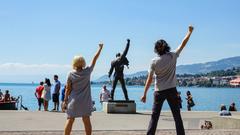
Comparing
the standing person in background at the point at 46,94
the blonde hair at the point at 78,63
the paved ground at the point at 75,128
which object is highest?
the blonde hair at the point at 78,63

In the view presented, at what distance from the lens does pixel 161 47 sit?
31.6 feet

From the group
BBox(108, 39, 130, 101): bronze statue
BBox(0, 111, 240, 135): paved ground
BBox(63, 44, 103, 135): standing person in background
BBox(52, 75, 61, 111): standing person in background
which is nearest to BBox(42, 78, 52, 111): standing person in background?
BBox(52, 75, 61, 111): standing person in background

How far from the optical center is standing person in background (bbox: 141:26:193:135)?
31.2 ft

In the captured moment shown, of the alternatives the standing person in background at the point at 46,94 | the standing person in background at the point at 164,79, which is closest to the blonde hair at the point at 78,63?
the standing person in background at the point at 164,79

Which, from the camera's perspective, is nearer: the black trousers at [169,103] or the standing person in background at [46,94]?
the black trousers at [169,103]

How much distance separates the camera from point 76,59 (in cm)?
949

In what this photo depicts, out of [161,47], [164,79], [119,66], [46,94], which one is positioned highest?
[161,47]

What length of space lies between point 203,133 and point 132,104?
910 centimetres

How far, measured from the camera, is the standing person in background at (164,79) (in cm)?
952

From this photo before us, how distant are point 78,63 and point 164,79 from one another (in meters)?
1.56

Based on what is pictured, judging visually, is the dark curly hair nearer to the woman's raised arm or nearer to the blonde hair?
the woman's raised arm

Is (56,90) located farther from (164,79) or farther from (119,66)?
(164,79)

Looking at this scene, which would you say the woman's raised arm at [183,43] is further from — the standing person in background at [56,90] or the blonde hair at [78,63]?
the standing person in background at [56,90]

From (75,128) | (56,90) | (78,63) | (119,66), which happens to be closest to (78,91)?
(78,63)
